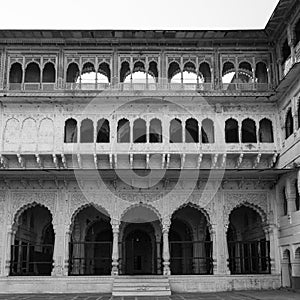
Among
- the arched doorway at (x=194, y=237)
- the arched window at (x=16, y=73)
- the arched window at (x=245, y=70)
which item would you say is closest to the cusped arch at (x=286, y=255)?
the arched doorway at (x=194, y=237)

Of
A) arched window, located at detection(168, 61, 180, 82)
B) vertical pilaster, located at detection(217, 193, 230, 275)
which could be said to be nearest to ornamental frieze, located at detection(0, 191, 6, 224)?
arched window, located at detection(168, 61, 180, 82)

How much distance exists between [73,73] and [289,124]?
1004cm

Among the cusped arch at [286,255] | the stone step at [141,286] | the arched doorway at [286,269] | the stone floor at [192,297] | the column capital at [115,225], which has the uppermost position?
the column capital at [115,225]

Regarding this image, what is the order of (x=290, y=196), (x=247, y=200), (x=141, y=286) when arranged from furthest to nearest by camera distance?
(x=247, y=200) → (x=290, y=196) → (x=141, y=286)

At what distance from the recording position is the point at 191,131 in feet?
80.5

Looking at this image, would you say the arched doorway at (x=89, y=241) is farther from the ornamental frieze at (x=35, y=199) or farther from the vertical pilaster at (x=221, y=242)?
the vertical pilaster at (x=221, y=242)

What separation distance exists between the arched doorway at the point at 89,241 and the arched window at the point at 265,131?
8020 mm

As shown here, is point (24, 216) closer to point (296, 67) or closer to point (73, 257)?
point (73, 257)

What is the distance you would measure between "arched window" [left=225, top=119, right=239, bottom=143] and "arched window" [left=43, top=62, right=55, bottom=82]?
8.31 metres

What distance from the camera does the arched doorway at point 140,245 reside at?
2673cm

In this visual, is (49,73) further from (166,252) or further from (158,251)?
(158,251)

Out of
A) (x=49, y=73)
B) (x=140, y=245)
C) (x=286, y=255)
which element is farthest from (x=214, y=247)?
(x=49, y=73)

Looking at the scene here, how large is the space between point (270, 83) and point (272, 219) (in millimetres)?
6004

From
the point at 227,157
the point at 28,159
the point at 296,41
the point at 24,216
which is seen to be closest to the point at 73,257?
the point at 24,216
